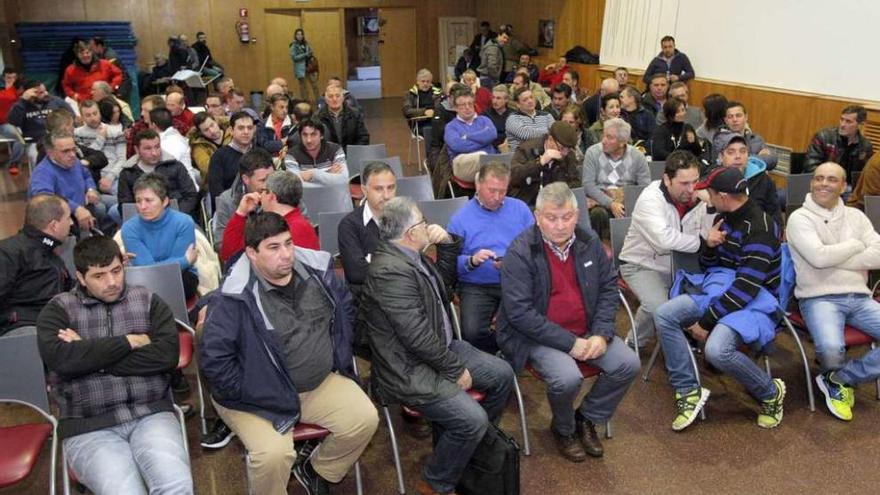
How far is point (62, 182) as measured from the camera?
514cm

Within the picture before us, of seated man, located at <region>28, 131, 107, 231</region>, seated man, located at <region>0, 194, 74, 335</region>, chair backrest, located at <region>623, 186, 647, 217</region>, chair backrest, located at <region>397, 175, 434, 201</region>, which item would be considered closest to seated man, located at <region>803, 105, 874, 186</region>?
chair backrest, located at <region>623, 186, 647, 217</region>

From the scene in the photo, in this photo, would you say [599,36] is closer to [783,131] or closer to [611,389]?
[783,131]

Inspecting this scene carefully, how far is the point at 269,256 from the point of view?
2.80m

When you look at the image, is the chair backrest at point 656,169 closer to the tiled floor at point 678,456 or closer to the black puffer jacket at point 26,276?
the tiled floor at point 678,456

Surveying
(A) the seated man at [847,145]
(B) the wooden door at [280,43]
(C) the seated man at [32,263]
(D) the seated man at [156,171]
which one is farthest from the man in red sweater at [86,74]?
(A) the seated man at [847,145]

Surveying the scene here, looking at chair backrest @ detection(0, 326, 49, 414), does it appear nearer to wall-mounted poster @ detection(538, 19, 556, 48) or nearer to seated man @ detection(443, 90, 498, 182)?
seated man @ detection(443, 90, 498, 182)

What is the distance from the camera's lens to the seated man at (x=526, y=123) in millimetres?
6547

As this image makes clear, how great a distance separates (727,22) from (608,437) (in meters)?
7.43

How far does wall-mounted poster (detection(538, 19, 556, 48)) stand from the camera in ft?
47.8

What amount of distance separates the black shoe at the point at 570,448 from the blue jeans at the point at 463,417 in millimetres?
435

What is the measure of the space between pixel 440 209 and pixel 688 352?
1.79 metres

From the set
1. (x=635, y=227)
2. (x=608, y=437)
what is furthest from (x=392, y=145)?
(x=608, y=437)

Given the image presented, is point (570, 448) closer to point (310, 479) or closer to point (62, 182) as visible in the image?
point (310, 479)

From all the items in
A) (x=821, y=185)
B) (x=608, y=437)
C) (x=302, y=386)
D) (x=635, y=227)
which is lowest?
(x=608, y=437)
